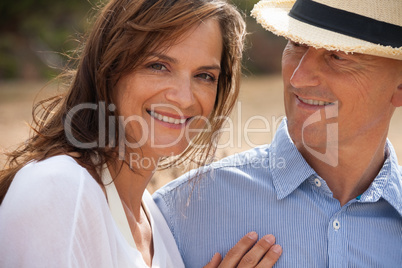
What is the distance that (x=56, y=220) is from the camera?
77.6 inches

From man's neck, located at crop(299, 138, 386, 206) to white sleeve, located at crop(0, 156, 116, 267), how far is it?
4.05 feet

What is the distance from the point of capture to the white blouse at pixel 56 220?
6.40 feet

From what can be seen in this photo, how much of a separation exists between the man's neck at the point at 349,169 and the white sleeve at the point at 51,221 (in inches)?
48.6

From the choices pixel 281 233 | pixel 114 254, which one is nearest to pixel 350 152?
pixel 281 233

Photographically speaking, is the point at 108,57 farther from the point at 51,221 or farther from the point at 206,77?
the point at 51,221

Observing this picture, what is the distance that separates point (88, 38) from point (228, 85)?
2.47ft

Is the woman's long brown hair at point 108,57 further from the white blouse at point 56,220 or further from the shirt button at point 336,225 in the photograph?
the shirt button at point 336,225

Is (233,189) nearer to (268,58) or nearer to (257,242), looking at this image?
(257,242)

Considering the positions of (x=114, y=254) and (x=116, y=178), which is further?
(x=116, y=178)

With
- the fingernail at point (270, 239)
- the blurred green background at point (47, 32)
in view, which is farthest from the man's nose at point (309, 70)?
the blurred green background at point (47, 32)

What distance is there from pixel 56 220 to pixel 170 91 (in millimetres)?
803

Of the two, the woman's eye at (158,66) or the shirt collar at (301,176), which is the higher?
the woman's eye at (158,66)

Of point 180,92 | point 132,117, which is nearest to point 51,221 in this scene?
point 132,117

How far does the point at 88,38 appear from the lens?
2672 mm
